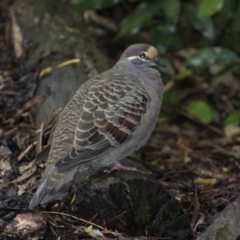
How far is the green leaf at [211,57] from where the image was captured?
6.44 meters

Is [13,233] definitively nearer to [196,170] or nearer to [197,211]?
[197,211]

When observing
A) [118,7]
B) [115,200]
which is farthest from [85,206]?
[118,7]

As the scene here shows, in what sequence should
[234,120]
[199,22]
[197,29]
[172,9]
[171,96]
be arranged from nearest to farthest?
1. [172,9]
2. [234,120]
3. [199,22]
4. [197,29]
5. [171,96]

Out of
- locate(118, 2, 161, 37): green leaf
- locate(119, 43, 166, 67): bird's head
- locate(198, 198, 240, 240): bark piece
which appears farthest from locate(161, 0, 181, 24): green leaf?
locate(198, 198, 240, 240): bark piece

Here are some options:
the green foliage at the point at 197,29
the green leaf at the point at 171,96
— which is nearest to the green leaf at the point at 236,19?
the green foliage at the point at 197,29

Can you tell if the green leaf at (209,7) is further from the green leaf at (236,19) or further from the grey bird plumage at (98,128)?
the grey bird plumage at (98,128)

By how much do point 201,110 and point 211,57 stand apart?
71 cm

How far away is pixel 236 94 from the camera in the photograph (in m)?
Answer: 7.86

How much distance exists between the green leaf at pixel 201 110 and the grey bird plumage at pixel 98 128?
7.00 feet

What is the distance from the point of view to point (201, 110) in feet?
22.9

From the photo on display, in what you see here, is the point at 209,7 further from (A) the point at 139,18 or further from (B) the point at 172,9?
(A) the point at 139,18

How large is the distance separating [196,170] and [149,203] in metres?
1.69

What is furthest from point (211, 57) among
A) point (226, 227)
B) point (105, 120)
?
point (226, 227)

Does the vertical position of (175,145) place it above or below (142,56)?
below
